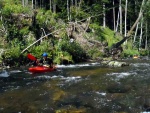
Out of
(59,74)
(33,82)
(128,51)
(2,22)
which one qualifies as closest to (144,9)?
(128,51)

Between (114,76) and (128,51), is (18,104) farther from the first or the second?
(128,51)

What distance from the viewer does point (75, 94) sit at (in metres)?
12.8

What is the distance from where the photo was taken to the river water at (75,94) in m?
10.4

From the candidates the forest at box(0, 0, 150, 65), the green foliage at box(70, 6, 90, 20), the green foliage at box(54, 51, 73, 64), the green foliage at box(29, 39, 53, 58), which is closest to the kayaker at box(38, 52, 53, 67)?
the green foliage at box(29, 39, 53, 58)

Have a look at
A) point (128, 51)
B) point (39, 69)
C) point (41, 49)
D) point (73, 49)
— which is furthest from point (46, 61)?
point (128, 51)

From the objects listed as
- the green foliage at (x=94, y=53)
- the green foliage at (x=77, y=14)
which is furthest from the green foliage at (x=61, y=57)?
the green foliage at (x=77, y=14)

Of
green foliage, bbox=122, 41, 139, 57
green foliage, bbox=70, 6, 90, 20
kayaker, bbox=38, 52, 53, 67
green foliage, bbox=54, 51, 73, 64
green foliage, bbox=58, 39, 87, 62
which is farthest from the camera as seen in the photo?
green foliage, bbox=70, 6, 90, 20

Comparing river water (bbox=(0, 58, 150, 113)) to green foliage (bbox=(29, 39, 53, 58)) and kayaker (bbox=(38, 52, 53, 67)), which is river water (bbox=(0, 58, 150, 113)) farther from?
green foliage (bbox=(29, 39, 53, 58))

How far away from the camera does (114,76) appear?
59.1 ft

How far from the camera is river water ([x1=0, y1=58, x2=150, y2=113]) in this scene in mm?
10383

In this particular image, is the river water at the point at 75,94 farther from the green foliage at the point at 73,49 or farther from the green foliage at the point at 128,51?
the green foliage at the point at 128,51

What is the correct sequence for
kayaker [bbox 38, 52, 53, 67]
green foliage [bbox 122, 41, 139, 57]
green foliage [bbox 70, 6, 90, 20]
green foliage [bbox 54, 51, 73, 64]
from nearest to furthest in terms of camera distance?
kayaker [bbox 38, 52, 53, 67], green foliage [bbox 54, 51, 73, 64], green foliage [bbox 122, 41, 139, 57], green foliage [bbox 70, 6, 90, 20]

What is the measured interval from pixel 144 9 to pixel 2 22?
85.4 ft

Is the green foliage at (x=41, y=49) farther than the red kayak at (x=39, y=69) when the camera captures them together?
Yes
